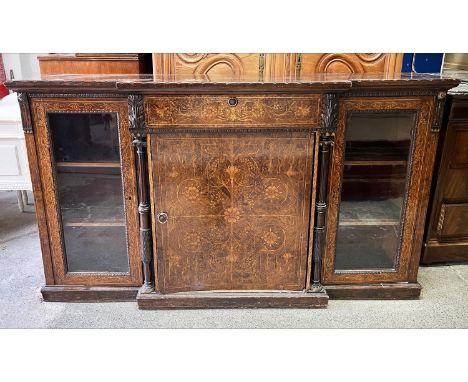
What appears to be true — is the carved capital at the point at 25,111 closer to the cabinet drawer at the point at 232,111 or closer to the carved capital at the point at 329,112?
the cabinet drawer at the point at 232,111

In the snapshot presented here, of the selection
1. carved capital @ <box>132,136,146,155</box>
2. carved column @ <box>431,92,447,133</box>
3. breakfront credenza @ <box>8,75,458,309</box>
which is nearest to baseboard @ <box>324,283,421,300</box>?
breakfront credenza @ <box>8,75,458,309</box>

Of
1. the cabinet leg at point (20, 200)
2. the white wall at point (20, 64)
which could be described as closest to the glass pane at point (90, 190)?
the cabinet leg at point (20, 200)

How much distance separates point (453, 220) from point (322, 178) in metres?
0.78

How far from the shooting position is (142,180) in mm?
1416

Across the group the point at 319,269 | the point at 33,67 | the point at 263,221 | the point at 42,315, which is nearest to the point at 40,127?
the point at 42,315

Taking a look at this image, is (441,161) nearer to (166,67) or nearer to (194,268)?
(194,268)

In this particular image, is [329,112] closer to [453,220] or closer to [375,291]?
[375,291]

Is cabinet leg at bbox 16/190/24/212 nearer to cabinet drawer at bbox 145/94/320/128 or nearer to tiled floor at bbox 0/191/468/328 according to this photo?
tiled floor at bbox 0/191/468/328

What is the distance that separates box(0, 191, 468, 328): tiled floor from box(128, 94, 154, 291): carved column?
0.16 m

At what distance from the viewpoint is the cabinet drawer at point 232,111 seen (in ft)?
4.28

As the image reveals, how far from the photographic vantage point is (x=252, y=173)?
1407 mm

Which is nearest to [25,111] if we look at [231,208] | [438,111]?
[231,208]

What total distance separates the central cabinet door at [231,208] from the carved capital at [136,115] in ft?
0.17

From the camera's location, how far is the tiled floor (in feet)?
4.82
